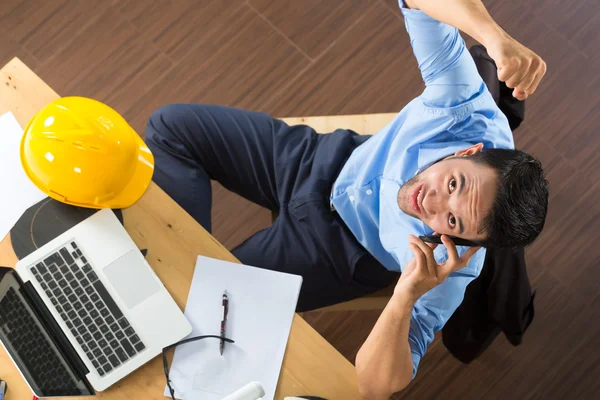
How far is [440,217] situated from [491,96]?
1.16 feet

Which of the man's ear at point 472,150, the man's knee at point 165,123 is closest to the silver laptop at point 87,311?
the man's knee at point 165,123

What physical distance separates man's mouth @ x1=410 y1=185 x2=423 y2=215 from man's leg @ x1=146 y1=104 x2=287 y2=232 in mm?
507

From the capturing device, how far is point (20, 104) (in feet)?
4.66

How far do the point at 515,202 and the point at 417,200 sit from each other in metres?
0.23

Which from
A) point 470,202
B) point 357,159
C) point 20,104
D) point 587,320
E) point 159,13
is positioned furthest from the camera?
point 159,13

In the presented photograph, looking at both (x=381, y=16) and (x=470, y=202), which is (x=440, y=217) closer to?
(x=470, y=202)

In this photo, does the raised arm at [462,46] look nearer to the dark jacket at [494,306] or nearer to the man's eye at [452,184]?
the man's eye at [452,184]

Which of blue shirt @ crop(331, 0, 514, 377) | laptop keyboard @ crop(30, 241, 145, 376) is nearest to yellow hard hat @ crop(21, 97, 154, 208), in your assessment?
laptop keyboard @ crop(30, 241, 145, 376)

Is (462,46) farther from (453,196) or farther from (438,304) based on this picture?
(438,304)

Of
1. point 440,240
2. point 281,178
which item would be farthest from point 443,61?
point 281,178

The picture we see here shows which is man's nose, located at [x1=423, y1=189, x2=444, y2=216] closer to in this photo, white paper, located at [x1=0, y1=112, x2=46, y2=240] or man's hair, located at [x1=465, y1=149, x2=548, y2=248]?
man's hair, located at [x1=465, y1=149, x2=548, y2=248]

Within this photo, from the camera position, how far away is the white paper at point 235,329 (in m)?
1.31

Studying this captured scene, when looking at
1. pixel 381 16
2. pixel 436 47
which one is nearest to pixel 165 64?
pixel 381 16

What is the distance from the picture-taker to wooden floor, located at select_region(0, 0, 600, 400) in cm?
228
